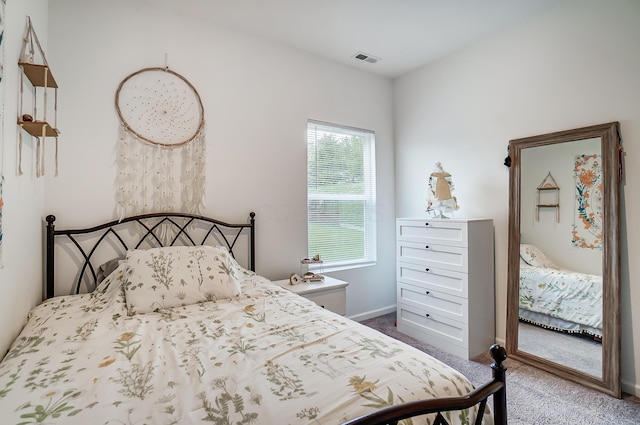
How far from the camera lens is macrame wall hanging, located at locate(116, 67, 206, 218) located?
2.21 meters

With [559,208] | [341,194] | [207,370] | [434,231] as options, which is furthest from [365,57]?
[207,370]

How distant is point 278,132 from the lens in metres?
2.88

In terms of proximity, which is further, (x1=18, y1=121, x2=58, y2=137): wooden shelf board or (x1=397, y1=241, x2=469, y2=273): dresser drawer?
(x1=397, y1=241, x2=469, y2=273): dresser drawer

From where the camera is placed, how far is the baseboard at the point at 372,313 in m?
3.37

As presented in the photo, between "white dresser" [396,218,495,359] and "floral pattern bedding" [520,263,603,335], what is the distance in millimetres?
304

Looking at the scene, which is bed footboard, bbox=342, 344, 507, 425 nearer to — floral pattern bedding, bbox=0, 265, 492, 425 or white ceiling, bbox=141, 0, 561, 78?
floral pattern bedding, bbox=0, 265, 492, 425

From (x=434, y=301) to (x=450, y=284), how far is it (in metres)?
0.24

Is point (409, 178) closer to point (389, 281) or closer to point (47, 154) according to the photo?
point (389, 281)

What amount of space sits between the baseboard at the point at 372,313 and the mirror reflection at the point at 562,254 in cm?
139

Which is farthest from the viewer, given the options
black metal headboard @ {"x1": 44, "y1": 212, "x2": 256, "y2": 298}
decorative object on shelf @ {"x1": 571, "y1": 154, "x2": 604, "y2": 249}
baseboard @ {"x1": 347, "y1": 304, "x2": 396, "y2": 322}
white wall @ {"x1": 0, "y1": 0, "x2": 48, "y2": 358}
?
baseboard @ {"x1": 347, "y1": 304, "x2": 396, "y2": 322}

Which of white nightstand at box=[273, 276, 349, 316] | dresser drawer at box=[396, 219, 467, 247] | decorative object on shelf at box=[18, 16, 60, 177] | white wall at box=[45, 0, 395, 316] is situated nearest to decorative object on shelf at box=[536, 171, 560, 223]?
dresser drawer at box=[396, 219, 467, 247]

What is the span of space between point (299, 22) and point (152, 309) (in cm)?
238

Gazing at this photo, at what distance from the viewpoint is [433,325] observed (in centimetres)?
279

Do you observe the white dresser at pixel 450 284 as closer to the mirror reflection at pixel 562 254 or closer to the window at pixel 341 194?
the mirror reflection at pixel 562 254
